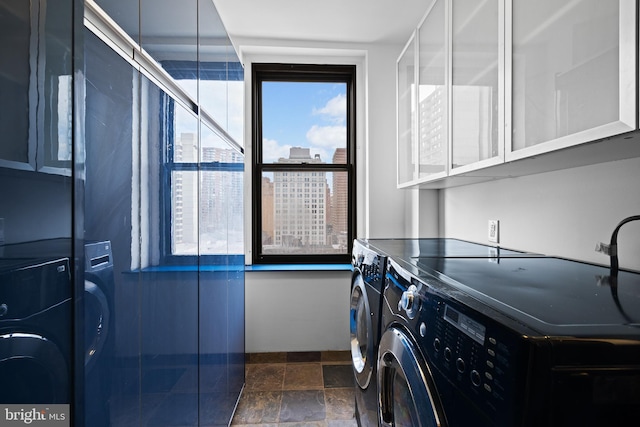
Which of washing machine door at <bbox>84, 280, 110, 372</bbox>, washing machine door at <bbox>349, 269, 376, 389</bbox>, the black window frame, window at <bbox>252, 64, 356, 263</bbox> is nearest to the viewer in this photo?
washing machine door at <bbox>84, 280, 110, 372</bbox>

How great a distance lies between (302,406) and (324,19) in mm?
2623

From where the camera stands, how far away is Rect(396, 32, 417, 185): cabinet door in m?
1.99

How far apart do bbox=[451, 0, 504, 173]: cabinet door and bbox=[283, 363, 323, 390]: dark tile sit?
1.77m

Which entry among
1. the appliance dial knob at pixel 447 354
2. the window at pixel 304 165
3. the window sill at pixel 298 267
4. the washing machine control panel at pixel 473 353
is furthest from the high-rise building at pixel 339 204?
the appliance dial knob at pixel 447 354

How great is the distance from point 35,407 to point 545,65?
1.35 m

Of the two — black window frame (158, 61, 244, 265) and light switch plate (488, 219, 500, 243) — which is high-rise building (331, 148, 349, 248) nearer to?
light switch plate (488, 219, 500, 243)

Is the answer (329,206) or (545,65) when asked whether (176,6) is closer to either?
(545,65)

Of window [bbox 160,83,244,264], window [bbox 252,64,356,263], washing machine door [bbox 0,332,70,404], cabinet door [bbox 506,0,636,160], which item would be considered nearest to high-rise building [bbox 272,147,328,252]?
window [bbox 252,64,356,263]

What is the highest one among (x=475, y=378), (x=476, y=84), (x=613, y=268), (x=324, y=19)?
(x=324, y=19)

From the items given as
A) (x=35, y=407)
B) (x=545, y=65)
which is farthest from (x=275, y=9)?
(x=35, y=407)

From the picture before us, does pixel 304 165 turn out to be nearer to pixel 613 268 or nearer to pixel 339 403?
pixel 339 403

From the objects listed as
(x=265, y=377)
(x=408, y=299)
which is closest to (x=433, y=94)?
(x=408, y=299)

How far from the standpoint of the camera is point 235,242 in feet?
6.25

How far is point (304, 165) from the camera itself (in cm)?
288
